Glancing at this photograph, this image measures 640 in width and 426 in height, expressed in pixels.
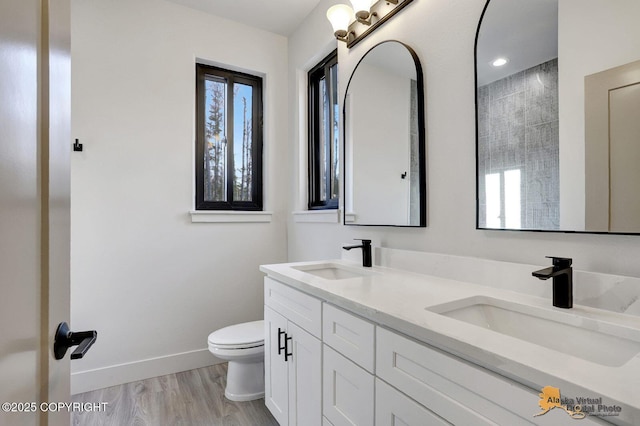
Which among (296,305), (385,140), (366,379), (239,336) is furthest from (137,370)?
(385,140)

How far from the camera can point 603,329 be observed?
29.6 inches

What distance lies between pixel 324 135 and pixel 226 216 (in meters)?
0.99

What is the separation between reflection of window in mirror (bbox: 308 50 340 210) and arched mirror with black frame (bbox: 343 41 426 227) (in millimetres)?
296

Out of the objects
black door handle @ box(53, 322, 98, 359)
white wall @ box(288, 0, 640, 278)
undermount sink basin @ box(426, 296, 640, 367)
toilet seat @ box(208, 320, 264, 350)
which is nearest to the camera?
black door handle @ box(53, 322, 98, 359)

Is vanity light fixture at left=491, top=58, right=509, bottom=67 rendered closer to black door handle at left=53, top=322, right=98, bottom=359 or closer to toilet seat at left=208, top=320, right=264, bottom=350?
black door handle at left=53, top=322, right=98, bottom=359

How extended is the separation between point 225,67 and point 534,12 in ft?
7.15

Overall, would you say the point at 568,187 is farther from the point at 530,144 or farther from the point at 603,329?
the point at 603,329

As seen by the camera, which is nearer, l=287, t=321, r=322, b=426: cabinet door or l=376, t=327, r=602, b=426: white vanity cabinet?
l=376, t=327, r=602, b=426: white vanity cabinet

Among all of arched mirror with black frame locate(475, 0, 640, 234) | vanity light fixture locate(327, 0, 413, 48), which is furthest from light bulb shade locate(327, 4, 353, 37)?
arched mirror with black frame locate(475, 0, 640, 234)

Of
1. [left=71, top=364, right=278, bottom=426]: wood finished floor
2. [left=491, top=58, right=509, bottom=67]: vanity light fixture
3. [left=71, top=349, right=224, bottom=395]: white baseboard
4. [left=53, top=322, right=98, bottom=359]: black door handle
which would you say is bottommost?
[left=71, top=364, right=278, bottom=426]: wood finished floor

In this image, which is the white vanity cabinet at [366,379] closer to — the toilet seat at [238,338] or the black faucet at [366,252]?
the toilet seat at [238,338]

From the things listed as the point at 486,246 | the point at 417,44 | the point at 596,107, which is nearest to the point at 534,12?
the point at 596,107

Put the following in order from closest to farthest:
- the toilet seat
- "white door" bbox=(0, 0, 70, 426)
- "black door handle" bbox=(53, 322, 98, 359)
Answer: "white door" bbox=(0, 0, 70, 426) < "black door handle" bbox=(53, 322, 98, 359) < the toilet seat

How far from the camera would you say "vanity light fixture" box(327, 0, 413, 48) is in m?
1.64
